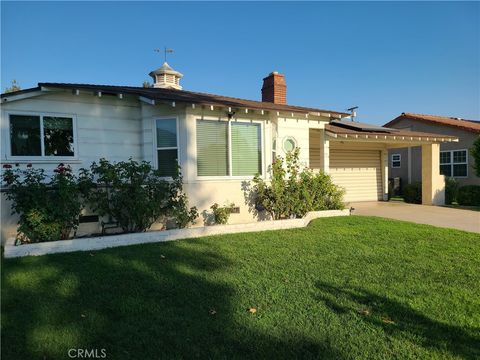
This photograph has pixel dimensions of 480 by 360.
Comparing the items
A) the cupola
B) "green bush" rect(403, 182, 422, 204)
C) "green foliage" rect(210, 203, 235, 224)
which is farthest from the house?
"green bush" rect(403, 182, 422, 204)

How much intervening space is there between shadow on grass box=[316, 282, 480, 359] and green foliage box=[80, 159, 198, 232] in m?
4.41

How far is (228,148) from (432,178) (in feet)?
33.0

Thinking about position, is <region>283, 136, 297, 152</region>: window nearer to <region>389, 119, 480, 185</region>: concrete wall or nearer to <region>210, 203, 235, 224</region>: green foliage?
<region>210, 203, 235, 224</region>: green foliage

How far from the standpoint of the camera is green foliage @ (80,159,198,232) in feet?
23.6

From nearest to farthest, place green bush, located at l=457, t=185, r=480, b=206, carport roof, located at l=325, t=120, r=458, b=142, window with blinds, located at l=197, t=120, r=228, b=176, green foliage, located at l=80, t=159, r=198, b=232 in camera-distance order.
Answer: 1. green foliage, located at l=80, t=159, r=198, b=232
2. window with blinds, located at l=197, t=120, r=228, b=176
3. carport roof, located at l=325, t=120, r=458, b=142
4. green bush, located at l=457, t=185, r=480, b=206

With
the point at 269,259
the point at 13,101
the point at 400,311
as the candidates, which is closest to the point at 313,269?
the point at 269,259

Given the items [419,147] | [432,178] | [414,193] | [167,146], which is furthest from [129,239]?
[419,147]

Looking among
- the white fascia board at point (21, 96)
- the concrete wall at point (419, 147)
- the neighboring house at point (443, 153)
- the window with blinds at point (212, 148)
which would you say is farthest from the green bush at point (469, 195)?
the white fascia board at point (21, 96)

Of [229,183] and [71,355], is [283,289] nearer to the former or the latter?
[71,355]

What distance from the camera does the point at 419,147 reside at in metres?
21.2

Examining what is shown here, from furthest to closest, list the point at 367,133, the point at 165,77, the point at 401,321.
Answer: the point at 165,77 < the point at 367,133 < the point at 401,321

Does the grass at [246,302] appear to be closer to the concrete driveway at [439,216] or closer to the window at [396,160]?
the concrete driveway at [439,216]
